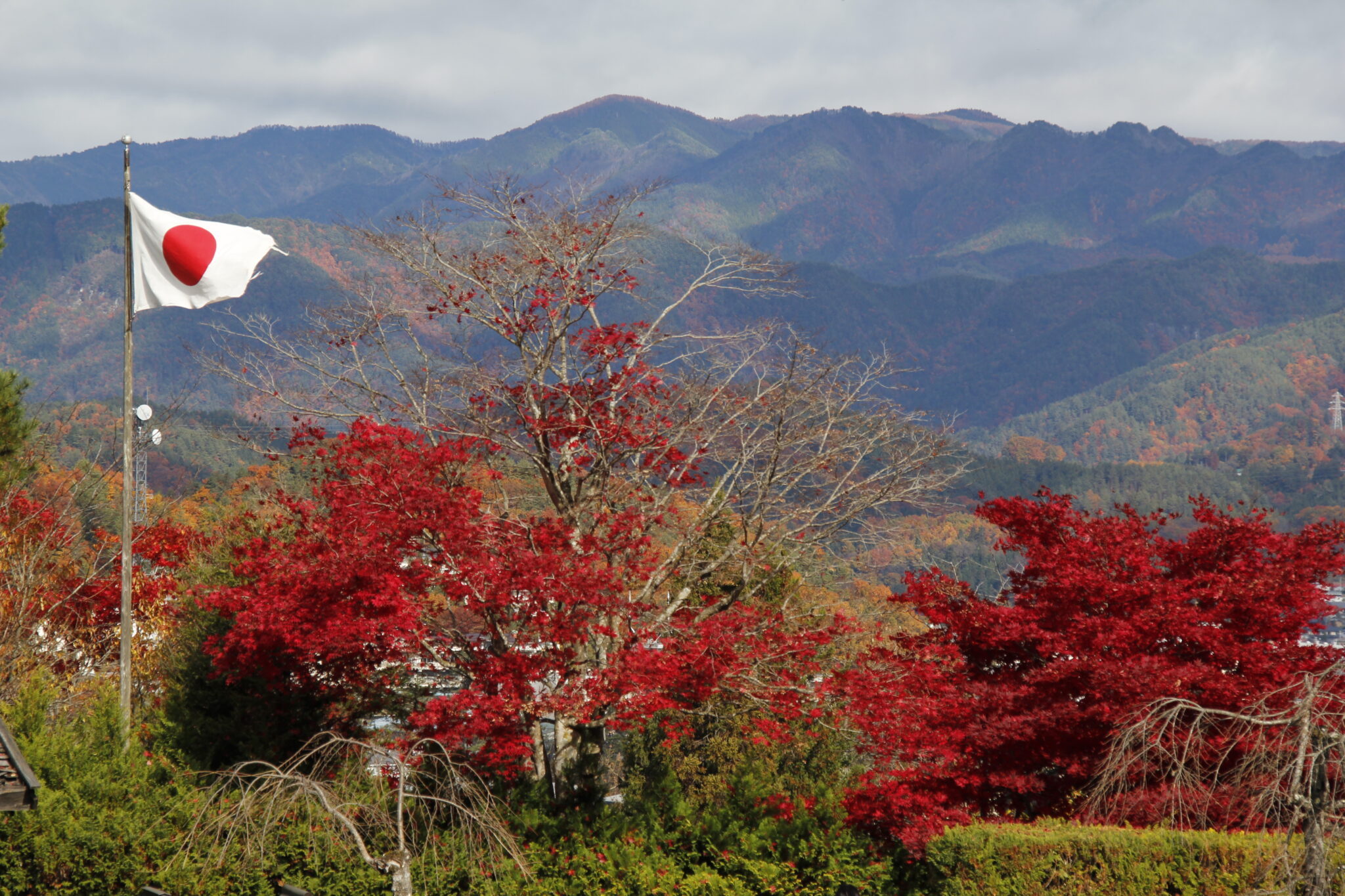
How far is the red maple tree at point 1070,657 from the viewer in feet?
40.5

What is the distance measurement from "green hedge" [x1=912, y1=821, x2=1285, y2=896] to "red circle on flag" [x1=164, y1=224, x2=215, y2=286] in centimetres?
947

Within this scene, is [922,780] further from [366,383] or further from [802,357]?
[366,383]

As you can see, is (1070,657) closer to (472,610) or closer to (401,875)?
(472,610)

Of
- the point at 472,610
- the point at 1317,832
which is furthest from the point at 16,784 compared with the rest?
the point at 1317,832

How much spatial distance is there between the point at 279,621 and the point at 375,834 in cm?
261

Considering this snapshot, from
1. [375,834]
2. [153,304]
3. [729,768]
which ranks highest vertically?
[153,304]

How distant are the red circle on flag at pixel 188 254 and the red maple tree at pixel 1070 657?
839cm

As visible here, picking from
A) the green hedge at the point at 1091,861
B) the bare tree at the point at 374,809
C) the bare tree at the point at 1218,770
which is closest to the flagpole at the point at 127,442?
the bare tree at the point at 374,809

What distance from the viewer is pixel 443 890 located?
12.8 metres

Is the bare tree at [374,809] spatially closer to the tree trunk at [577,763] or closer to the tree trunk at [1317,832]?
the tree trunk at [577,763]

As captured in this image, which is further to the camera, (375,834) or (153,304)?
(375,834)

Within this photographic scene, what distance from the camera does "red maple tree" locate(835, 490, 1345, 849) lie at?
12.4 m

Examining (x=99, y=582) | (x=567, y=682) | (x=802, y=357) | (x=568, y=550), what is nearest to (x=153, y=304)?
(x=568, y=550)

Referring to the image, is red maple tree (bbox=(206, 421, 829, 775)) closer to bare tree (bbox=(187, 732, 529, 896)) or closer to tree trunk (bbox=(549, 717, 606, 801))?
tree trunk (bbox=(549, 717, 606, 801))
